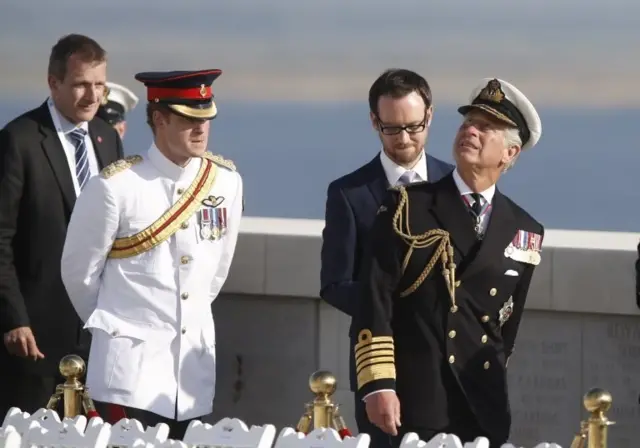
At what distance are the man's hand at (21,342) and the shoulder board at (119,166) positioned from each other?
2.29ft

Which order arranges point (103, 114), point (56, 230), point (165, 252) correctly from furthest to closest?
point (103, 114), point (56, 230), point (165, 252)

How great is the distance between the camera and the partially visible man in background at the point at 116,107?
22.8 ft

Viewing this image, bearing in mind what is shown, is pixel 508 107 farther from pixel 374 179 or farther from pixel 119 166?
pixel 119 166

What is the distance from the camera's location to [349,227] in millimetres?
4461

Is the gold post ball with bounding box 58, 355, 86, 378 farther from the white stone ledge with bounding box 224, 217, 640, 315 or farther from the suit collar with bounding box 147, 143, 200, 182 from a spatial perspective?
the white stone ledge with bounding box 224, 217, 640, 315

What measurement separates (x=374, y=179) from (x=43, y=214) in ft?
3.73

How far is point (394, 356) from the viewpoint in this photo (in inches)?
162

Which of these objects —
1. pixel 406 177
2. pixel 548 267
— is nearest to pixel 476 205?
pixel 406 177

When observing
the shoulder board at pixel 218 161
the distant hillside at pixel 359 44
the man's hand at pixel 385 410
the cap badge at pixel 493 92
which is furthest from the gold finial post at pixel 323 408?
the distant hillside at pixel 359 44

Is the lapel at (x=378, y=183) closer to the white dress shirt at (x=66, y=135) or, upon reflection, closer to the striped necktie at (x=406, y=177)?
the striped necktie at (x=406, y=177)

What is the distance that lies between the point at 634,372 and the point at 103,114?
2520mm

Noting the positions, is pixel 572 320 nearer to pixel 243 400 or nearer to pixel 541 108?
pixel 243 400

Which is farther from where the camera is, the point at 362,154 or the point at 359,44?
the point at 359,44

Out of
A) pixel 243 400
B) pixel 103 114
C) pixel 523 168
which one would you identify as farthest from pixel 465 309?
pixel 523 168
